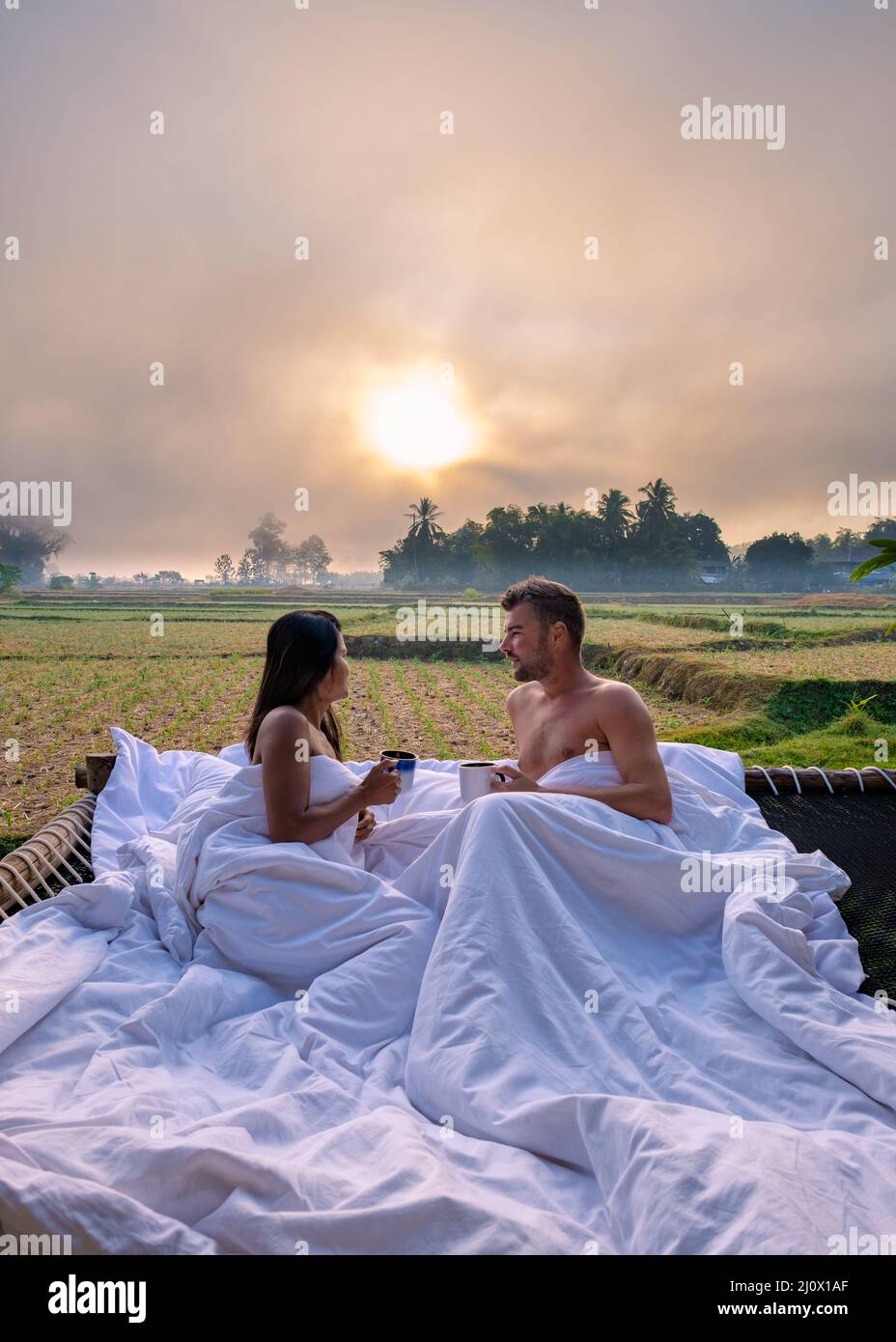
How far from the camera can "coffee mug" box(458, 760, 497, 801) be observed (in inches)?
76.0

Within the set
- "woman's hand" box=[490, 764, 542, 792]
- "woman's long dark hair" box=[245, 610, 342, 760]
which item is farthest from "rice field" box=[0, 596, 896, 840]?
"woman's hand" box=[490, 764, 542, 792]

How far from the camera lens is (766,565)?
783cm

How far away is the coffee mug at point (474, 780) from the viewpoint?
1930mm

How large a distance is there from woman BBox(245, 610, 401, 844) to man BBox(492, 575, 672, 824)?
385 millimetres

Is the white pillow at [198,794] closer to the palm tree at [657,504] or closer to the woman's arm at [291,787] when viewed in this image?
the woman's arm at [291,787]

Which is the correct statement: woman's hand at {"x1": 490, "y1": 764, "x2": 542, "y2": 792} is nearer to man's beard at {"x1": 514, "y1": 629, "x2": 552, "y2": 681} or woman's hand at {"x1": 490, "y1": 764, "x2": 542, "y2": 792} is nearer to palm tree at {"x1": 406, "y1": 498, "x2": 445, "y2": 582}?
man's beard at {"x1": 514, "y1": 629, "x2": 552, "y2": 681}

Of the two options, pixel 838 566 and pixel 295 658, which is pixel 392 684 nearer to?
pixel 295 658

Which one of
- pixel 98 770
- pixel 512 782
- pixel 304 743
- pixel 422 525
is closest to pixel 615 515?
pixel 422 525

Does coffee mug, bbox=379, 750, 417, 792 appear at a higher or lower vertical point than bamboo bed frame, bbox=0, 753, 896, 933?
higher

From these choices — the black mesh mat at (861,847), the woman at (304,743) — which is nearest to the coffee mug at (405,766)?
the woman at (304,743)

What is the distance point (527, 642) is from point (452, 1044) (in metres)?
1.27

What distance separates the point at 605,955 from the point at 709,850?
63cm

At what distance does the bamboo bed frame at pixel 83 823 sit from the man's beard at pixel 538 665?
95 cm

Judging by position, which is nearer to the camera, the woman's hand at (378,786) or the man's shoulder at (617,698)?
the woman's hand at (378,786)
